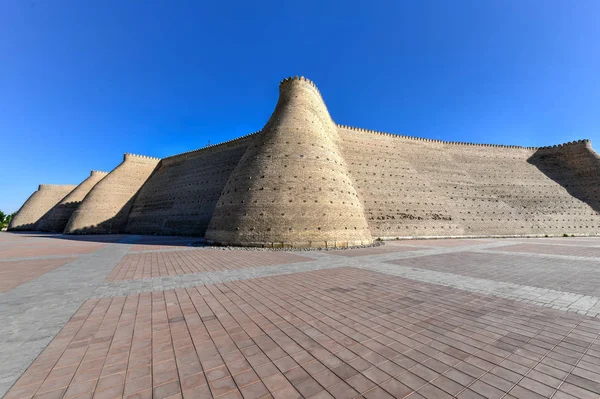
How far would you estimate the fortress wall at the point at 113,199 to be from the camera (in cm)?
2947

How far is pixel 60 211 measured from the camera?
3528 cm

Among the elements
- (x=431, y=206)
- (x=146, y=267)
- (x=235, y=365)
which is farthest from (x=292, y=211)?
(x=431, y=206)

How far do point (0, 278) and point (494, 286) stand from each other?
42.6 feet

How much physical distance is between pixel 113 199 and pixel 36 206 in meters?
21.6

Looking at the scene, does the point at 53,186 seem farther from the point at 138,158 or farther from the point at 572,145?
the point at 572,145

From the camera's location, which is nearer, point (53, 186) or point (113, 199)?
point (113, 199)

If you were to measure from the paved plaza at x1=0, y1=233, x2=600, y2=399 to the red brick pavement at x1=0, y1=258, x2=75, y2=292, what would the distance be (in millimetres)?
160

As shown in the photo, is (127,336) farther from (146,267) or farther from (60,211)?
(60,211)

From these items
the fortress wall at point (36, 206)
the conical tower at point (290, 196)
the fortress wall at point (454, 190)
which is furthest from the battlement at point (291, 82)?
the fortress wall at point (36, 206)

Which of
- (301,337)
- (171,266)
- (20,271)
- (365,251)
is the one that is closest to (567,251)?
(365,251)

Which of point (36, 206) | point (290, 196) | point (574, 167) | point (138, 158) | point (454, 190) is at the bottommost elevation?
point (290, 196)

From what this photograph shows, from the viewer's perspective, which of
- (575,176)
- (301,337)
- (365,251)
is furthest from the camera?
(575,176)

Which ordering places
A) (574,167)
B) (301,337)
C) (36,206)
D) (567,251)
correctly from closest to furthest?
(301,337), (567,251), (574,167), (36,206)

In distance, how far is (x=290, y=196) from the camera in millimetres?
15016
